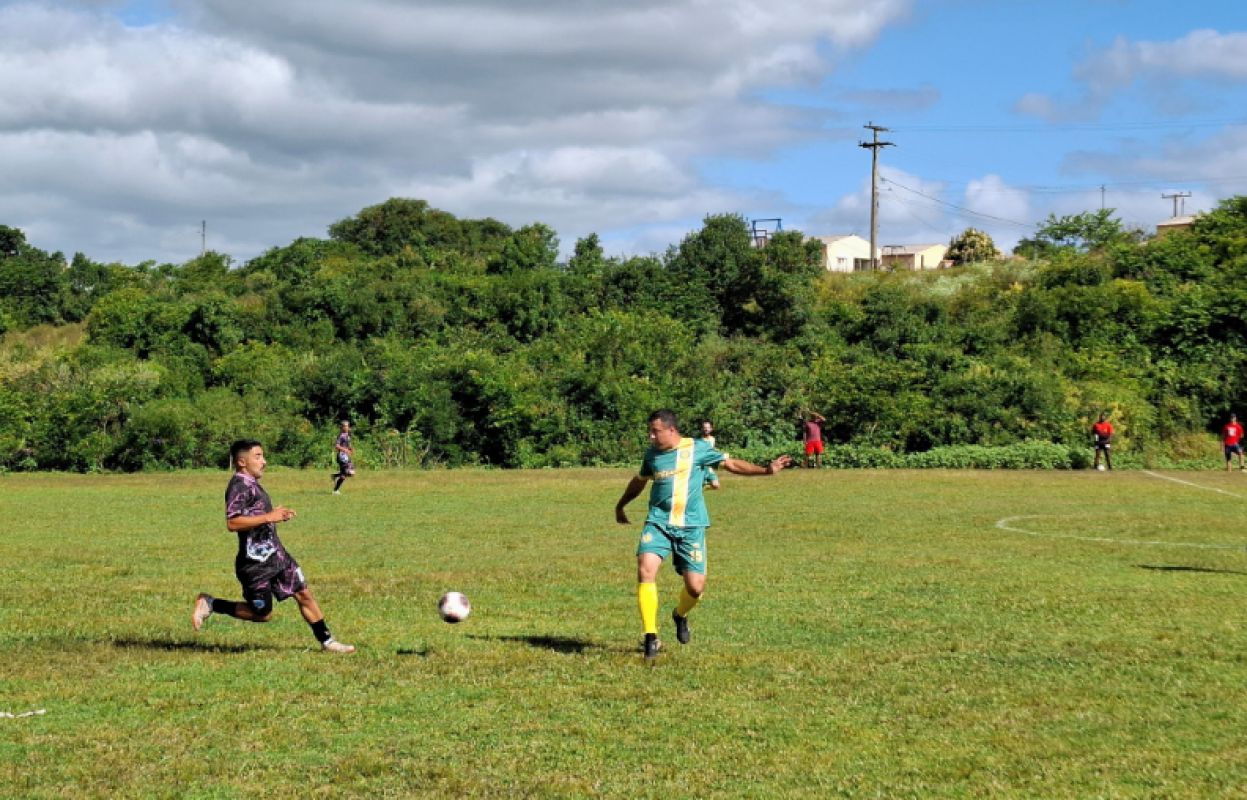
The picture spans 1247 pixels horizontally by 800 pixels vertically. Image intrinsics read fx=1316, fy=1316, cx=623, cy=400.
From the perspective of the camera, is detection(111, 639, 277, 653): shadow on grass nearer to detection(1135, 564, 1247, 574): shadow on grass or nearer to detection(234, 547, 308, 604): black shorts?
detection(234, 547, 308, 604): black shorts

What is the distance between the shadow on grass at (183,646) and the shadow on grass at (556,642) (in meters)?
1.98

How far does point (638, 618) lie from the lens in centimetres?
1309

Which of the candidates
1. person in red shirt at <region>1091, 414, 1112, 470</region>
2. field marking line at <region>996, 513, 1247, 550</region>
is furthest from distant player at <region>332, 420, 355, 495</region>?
person in red shirt at <region>1091, 414, 1112, 470</region>

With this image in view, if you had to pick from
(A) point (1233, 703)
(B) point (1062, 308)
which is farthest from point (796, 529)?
(B) point (1062, 308)

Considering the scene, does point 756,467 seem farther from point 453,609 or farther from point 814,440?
point 814,440

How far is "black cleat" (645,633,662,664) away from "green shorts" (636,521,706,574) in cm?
79

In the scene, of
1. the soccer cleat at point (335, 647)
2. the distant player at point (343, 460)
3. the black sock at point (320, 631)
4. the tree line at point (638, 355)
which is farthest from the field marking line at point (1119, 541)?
the tree line at point (638, 355)

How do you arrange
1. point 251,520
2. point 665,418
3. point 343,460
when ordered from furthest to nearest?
point 343,460 < point 665,418 < point 251,520

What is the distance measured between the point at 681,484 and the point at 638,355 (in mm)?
39106

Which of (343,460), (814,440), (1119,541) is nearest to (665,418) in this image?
(1119,541)

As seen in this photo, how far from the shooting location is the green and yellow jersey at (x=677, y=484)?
11.2 m

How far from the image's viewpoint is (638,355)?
5028cm

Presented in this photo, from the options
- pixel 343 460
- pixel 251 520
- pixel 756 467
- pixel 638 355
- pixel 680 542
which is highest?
pixel 638 355

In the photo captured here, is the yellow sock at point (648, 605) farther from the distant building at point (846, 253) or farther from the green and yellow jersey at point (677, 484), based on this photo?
the distant building at point (846, 253)
